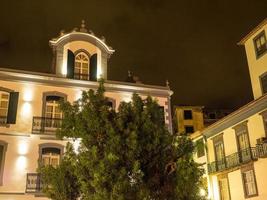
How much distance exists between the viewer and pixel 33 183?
18656mm

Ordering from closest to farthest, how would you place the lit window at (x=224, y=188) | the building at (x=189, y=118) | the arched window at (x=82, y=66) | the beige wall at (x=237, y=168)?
the arched window at (x=82, y=66), the beige wall at (x=237, y=168), the lit window at (x=224, y=188), the building at (x=189, y=118)

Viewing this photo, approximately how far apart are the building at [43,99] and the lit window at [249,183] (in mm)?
7164

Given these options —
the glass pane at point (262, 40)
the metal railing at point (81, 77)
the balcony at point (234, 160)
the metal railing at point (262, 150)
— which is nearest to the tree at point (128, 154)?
the metal railing at point (81, 77)

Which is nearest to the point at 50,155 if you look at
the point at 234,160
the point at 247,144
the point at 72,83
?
the point at 72,83

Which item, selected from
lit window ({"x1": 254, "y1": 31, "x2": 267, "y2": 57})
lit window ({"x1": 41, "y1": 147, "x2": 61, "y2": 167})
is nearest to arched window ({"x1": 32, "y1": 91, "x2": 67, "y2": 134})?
lit window ({"x1": 41, "y1": 147, "x2": 61, "y2": 167})

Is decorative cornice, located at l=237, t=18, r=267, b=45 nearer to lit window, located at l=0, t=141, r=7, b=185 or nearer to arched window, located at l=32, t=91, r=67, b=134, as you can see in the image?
arched window, located at l=32, t=91, r=67, b=134

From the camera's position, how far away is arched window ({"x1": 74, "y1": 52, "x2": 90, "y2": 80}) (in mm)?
22159

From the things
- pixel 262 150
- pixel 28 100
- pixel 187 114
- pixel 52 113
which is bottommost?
pixel 262 150

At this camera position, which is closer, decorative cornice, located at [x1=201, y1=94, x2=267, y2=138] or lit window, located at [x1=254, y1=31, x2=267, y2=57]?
decorative cornice, located at [x1=201, y1=94, x2=267, y2=138]

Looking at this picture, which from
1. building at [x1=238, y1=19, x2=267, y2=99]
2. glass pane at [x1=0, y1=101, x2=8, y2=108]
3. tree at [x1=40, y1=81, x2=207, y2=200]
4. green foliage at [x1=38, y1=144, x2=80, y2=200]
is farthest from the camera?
building at [x1=238, y1=19, x2=267, y2=99]

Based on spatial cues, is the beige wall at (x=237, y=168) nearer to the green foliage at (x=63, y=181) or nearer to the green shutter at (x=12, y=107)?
the green foliage at (x=63, y=181)

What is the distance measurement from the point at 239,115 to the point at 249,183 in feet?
16.2

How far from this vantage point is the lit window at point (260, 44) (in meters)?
24.0

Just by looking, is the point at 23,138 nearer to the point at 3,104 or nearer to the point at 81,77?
the point at 3,104
